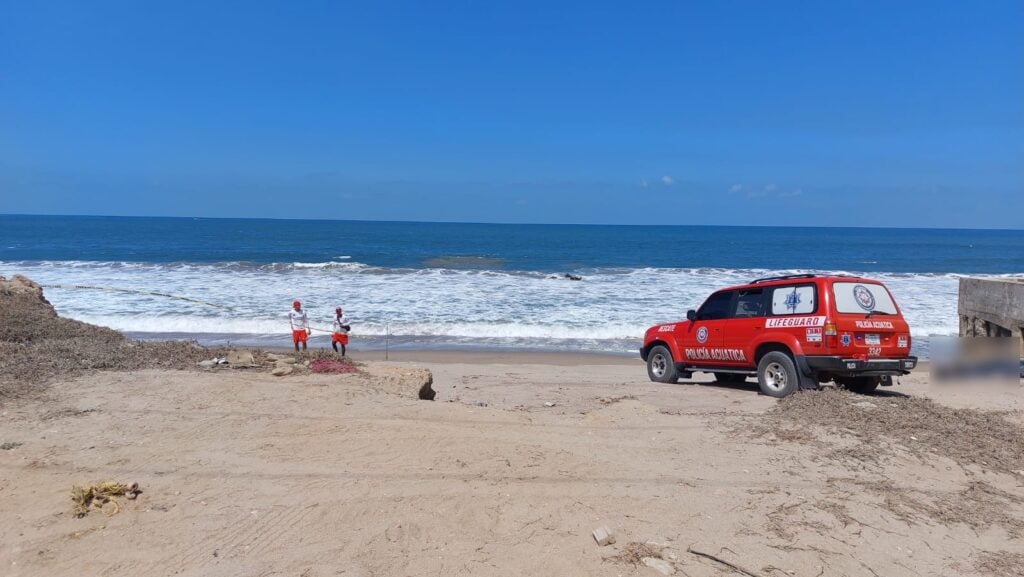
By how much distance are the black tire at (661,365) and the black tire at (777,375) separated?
2.02 m

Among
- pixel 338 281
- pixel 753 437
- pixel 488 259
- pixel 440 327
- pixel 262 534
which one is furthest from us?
pixel 488 259

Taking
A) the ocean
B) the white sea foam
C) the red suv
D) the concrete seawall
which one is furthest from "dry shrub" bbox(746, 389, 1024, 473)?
the white sea foam

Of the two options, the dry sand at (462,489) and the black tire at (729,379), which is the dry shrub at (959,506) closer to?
the dry sand at (462,489)

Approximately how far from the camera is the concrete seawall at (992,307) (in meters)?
13.5

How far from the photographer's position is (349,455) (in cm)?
577

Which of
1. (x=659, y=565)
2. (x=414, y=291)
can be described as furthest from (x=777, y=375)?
(x=414, y=291)

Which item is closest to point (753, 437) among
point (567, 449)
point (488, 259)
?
point (567, 449)

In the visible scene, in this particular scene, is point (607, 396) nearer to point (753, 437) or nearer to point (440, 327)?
point (753, 437)

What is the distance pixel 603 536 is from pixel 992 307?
13562 mm

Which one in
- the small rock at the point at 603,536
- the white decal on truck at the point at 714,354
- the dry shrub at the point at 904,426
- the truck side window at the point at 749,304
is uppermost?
the truck side window at the point at 749,304

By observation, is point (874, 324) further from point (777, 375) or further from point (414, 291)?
point (414, 291)

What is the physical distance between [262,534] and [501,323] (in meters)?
17.7

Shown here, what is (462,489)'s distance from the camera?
16.9 ft

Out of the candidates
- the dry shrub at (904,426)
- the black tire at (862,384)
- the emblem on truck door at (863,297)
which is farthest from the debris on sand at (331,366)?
the black tire at (862,384)
